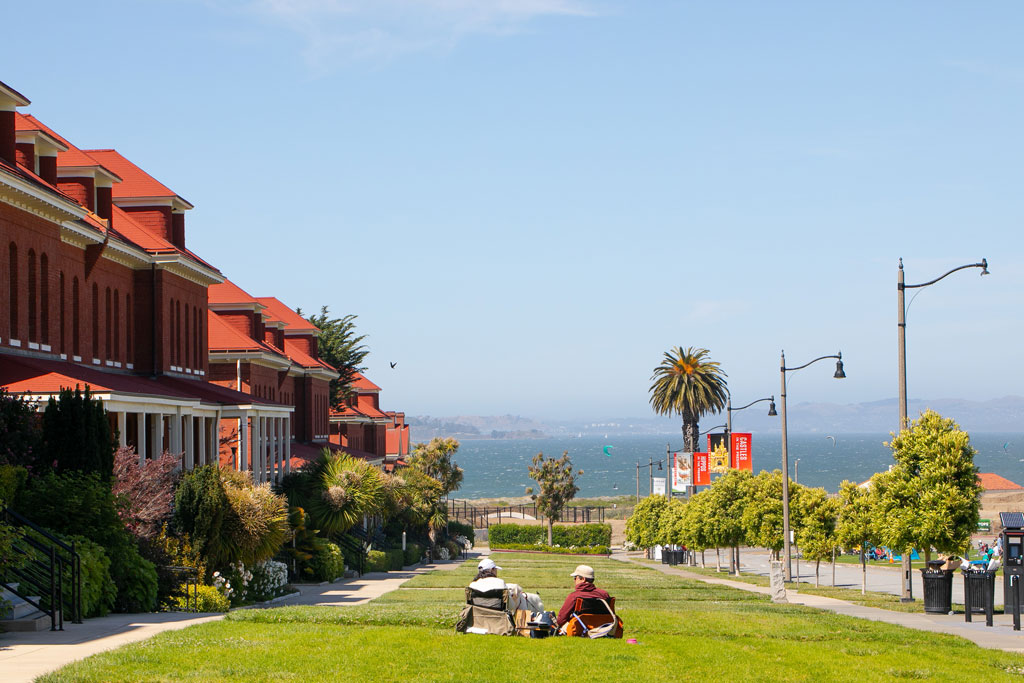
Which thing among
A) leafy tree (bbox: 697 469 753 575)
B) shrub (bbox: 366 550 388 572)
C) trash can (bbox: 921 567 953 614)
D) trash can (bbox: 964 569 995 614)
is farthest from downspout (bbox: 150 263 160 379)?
trash can (bbox: 964 569 995 614)

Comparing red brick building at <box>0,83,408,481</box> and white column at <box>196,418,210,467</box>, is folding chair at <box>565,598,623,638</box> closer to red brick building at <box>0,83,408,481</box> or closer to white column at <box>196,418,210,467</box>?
red brick building at <box>0,83,408,481</box>

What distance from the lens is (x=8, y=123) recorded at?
2862 centimetres

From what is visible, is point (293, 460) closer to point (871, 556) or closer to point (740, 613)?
point (740, 613)

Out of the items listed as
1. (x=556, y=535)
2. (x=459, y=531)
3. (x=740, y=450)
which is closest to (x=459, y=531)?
(x=459, y=531)

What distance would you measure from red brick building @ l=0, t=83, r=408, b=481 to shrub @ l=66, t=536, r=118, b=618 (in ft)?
21.6

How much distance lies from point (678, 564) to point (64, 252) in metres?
47.0

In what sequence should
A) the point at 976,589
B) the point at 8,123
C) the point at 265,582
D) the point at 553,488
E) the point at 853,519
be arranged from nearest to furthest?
1. the point at 976,589
2. the point at 8,123
3. the point at 265,582
4. the point at 853,519
5. the point at 553,488

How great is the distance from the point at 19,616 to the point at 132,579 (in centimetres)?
441

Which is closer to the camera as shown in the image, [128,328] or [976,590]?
[976,590]

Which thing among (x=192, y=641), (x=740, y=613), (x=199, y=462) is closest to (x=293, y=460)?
(x=199, y=462)

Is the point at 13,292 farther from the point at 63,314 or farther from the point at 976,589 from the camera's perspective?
the point at 976,589

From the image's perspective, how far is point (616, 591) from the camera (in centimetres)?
3394

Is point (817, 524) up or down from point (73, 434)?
down

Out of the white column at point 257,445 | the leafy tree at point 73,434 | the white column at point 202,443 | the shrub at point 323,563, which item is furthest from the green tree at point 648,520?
the leafy tree at point 73,434
